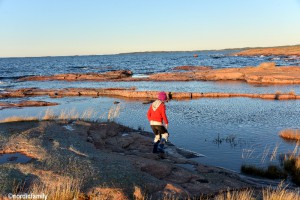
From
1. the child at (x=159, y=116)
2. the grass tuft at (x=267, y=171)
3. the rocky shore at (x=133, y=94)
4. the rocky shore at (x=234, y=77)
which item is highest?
the child at (x=159, y=116)

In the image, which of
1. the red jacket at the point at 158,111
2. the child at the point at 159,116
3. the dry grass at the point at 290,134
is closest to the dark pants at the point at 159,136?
the child at the point at 159,116

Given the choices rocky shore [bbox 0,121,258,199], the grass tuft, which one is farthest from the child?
the grass tuft

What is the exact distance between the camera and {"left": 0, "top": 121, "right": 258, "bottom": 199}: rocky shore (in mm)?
8594

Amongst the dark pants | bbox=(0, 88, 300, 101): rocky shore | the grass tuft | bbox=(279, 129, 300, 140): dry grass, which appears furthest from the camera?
bbox=(0, 88, 300, 101): rocky shore

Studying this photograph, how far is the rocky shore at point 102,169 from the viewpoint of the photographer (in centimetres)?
859

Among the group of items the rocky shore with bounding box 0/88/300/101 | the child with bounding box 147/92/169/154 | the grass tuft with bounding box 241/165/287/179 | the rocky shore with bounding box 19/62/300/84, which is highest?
the child with bounding box 147/92/169/154

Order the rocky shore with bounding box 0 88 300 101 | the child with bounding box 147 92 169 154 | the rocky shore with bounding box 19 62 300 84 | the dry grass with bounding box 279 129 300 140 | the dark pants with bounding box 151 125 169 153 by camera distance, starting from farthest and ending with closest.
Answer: the rocky shore with bounding box 19 62 300 84 < the rocky shore with bounding box 0 88 300 101 < the dry grass with bounding box 279 129 300 140 < the dark pants with bounding box 151 125 169 153 < the child with bounding box 147 92 169 154

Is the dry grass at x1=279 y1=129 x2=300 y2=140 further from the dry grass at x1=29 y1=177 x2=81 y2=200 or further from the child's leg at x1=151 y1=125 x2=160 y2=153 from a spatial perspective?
the dry grass at x1=29 y1=177 x2=81 y2=200

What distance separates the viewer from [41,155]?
10.8 metres

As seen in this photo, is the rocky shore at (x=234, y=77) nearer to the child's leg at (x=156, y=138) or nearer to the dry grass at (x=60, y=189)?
the child's leg at (x=156, y=138)

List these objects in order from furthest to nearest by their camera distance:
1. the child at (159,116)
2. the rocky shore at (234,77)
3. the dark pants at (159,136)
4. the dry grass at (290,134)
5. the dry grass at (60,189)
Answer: the rocky shore at (234,77) → the dry grass at (290,134) → the dark pants at (159,136) → the child at (159,116) → the dry grass at (60,189)

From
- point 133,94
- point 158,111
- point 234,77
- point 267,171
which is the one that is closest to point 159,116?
point 158,111

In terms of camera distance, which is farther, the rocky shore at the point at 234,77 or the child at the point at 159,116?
the rocky shore at the point at 234,77

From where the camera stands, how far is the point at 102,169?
376 inches
